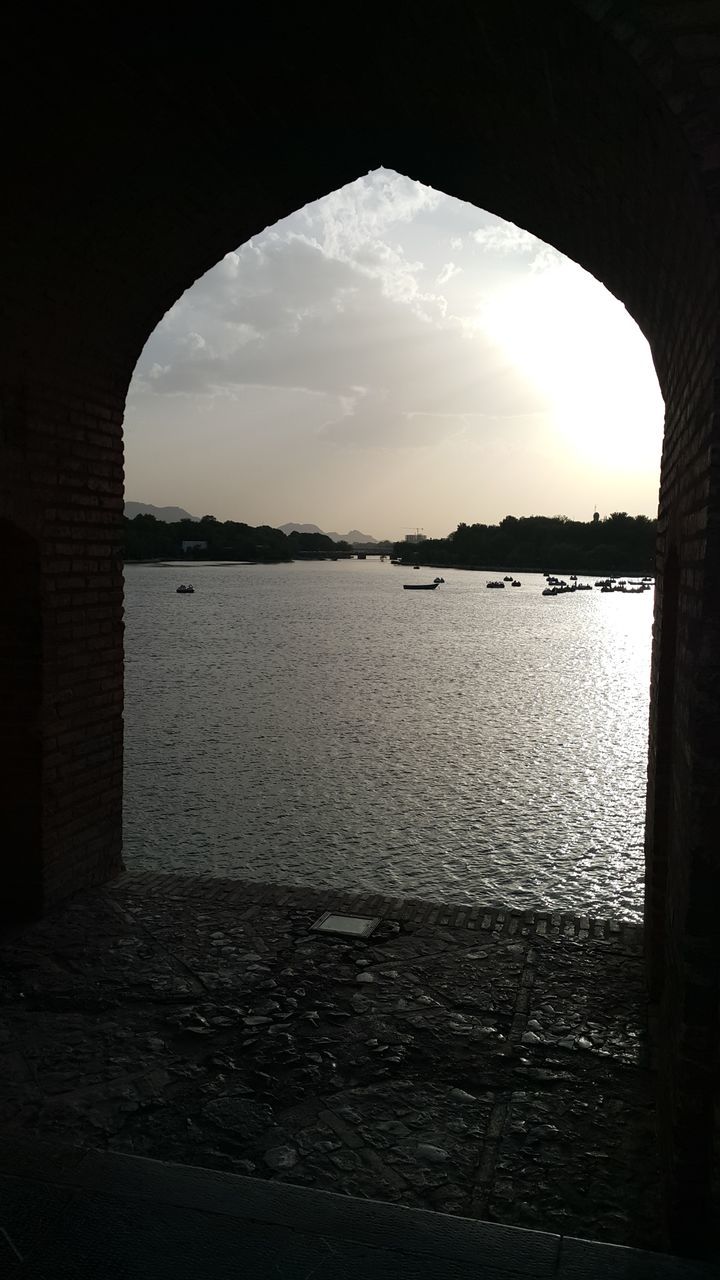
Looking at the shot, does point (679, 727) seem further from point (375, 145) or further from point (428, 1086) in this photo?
point (375, 145)

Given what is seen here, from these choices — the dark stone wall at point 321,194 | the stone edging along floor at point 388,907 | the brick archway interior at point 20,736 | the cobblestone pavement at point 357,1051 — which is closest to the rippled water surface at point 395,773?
the stone edging along floor at point 388,907

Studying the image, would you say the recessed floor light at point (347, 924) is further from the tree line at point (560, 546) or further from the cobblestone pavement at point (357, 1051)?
the tree line at point (560, 546)

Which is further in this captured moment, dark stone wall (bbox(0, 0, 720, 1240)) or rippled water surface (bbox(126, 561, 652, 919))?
rippled water surface (bbox(126, 561, 652, 919))

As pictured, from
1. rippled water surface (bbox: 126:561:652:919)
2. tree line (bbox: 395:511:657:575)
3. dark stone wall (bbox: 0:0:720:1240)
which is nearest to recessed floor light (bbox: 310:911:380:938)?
rippled water surface (bbox: 126:561:652:919)

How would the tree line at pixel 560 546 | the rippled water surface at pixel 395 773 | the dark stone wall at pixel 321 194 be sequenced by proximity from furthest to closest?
the tree line at pixel 560 546 → the rippled water surface at pixel 395 773 → the dark stone wall at pixel 321 194

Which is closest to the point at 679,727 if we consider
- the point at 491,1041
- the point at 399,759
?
the point at 491,1041

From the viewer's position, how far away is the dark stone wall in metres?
3.03

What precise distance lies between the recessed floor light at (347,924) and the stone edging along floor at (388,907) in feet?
0.24

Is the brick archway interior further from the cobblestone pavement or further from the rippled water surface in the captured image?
the rippled water surface

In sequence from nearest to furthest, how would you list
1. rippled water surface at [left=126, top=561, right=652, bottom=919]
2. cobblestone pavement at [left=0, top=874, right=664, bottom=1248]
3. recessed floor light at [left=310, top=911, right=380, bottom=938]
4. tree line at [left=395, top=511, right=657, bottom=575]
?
cobblestone pavement at [left=0, top=874, right=664, bottom=1248] < recessed floor light at [left=310, top=911, right=380, bottom=938] < rippled water surface at [left=126, top=561, right=652, bottom=919] < tree line at [left=395, top=511, right=657, bottom=575]

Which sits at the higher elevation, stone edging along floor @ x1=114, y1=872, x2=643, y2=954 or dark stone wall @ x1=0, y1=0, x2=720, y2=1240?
dark stone wall @ x1=0, y1=0, x2=720, y2=1240

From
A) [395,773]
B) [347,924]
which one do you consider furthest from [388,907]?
[395,773]

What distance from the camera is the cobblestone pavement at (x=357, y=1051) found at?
11.3ft

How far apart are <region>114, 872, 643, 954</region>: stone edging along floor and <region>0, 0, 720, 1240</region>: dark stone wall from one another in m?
0.48
